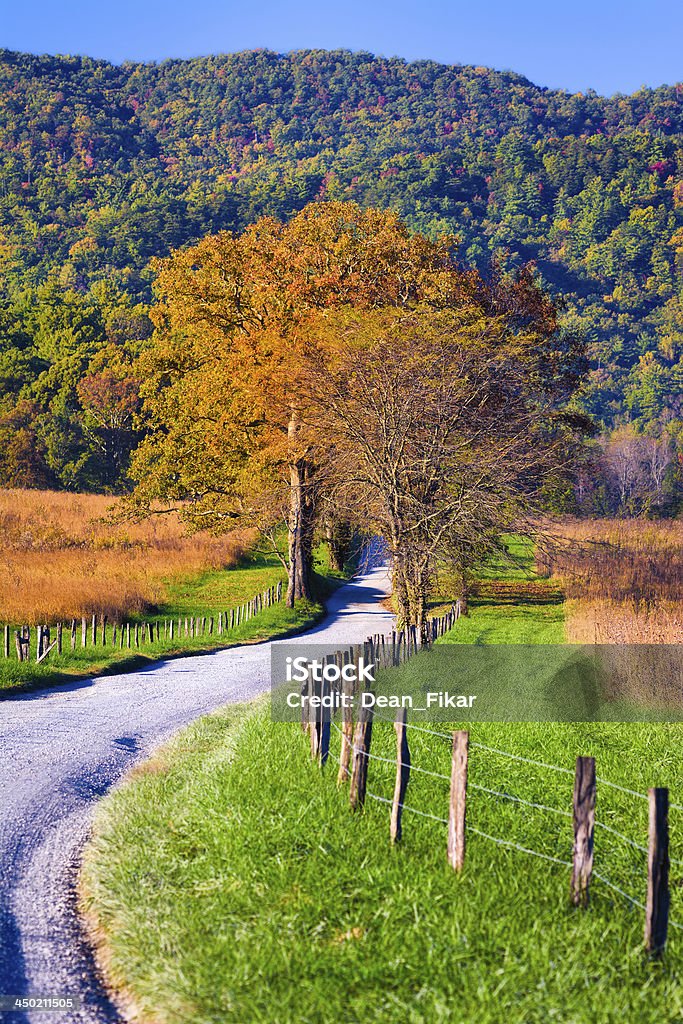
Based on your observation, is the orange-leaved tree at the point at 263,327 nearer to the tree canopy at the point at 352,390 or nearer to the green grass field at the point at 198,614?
the tree canopy at the point at 352,390

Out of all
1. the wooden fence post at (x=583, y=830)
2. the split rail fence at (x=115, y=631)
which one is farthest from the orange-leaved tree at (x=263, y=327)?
the wooden fence post at (x=583, y=830)

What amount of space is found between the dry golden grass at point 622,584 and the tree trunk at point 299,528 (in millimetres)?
8846

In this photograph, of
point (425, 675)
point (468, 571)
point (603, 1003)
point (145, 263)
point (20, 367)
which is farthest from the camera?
point (145, 263)

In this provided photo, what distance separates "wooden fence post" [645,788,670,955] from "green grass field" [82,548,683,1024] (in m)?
0.12

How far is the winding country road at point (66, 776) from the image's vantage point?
7.99m

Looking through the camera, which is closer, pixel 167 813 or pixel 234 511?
pixel 167 813

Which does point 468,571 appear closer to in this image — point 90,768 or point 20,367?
point 90,768

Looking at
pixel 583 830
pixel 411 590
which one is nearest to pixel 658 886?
pixel 583 830

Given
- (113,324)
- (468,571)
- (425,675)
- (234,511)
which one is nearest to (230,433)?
(234,511)

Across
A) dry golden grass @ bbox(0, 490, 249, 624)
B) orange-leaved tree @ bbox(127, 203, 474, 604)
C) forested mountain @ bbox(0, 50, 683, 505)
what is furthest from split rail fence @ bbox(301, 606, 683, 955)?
forested mountain @ bbox(0, 50, 683, 505)

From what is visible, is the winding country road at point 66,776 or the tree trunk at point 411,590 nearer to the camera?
the winding country road at point 66,776

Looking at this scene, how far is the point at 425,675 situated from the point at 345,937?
13.8 metres

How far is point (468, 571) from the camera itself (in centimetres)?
3584

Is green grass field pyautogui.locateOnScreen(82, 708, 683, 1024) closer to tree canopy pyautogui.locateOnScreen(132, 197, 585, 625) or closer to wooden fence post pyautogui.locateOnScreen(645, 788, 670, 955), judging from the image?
wooden fence post pyautogui.locateOnScreen(645, 788, 670, 955)
